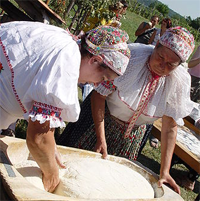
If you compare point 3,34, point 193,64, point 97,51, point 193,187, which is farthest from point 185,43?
point 193,64

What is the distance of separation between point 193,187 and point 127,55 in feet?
9.92

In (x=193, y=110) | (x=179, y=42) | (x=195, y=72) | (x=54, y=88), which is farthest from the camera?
(x=195, y=72)

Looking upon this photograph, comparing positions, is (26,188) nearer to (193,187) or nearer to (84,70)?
(84,70)

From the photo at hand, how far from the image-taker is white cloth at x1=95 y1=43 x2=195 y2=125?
2262mm

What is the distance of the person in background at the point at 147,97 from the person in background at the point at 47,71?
2.15 feet

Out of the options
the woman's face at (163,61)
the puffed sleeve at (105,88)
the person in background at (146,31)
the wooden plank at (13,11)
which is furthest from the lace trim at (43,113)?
the person in background at (146,31)

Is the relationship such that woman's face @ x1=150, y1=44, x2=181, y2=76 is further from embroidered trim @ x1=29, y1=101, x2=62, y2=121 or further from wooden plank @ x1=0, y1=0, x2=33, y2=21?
wooden plank @ x1=0, y1=0, x2=33, y2=21

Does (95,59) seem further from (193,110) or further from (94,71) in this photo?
(193,110)

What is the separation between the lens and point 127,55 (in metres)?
1.60

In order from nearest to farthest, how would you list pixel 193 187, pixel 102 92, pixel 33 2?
pixel 102 92 < pixel 33 2 < pixel 193 187

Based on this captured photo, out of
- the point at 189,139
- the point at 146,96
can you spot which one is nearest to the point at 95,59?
the point at 146,96

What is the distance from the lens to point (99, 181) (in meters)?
1.83

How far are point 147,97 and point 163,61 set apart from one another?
0.32 meters

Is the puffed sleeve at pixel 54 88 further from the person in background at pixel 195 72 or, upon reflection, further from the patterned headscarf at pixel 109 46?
the person in background at pixel 195 72
